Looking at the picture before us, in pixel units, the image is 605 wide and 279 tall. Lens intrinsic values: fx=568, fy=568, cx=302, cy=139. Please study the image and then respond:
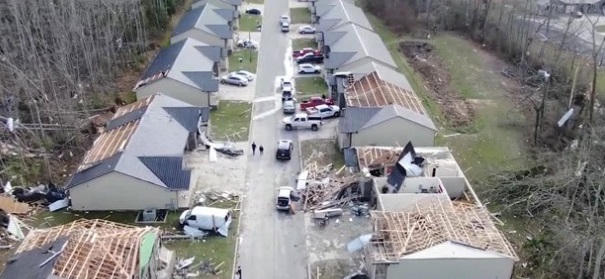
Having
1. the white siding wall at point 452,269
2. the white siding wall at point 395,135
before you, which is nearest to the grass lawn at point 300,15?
the white siding wall at point 395,135

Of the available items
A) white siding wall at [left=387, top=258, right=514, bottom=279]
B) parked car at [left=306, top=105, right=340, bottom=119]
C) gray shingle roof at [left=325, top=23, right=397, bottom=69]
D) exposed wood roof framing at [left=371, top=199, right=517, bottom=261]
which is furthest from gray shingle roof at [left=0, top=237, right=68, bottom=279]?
gray shingle roof at [left=325, top=23, right=397, bottom=69]

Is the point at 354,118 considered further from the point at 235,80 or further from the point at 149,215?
the point at 235,80

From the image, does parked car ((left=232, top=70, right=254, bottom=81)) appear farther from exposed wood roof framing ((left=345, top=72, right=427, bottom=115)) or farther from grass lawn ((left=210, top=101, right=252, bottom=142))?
exposed wood roof framing ((left=345, top=72, right=427, bottom=115))

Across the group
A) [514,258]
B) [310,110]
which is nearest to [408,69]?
[310,110]

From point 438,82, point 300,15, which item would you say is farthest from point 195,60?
point 300,15

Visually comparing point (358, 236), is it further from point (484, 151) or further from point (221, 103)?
point (221, 103)

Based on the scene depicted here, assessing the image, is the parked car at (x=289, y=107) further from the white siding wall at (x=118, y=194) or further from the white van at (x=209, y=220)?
the white van at (x=209, y=220)
